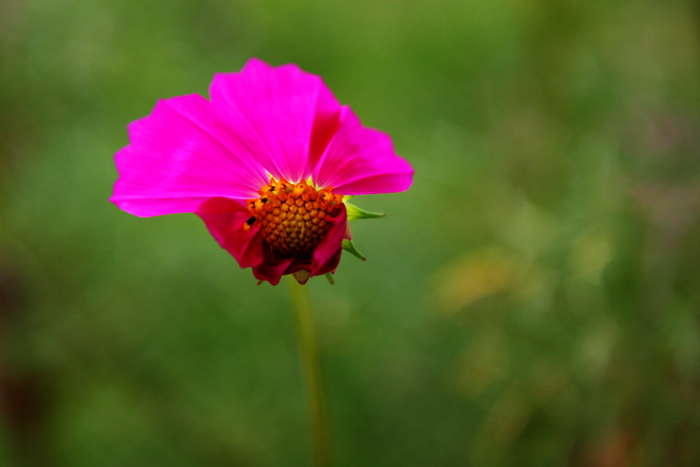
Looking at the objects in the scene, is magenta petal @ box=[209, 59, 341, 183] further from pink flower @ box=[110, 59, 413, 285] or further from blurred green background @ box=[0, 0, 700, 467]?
blurred green background @ box=[0, 0, 700, 467]

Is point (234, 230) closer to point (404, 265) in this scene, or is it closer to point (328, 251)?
point (328, 251)

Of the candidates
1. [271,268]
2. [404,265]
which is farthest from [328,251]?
[404,265]


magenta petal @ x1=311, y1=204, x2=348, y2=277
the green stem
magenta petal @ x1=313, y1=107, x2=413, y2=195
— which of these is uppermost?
magenta petal @ x1=313, y1=107, x2=413, y2=195

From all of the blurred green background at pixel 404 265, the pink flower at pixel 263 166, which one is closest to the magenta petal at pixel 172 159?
the pink flower at pixel 263 166

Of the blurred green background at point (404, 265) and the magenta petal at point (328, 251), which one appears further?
the blurred green background at point (404, 265)

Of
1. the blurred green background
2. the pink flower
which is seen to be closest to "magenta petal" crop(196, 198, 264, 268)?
the pink flower

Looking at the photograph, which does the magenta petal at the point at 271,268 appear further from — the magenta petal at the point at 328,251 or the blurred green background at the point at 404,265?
the blurred green background at the point at 404,265

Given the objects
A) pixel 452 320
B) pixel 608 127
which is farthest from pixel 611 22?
pixel 452 320
